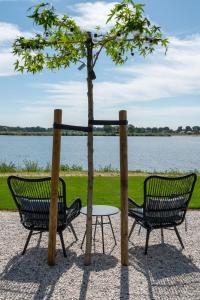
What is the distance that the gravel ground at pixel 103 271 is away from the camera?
154 inches

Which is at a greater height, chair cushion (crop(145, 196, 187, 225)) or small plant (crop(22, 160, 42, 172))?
chair cushion (crop(145, 196, 187, 225))

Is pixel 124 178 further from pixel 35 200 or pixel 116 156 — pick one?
pixel 116 156

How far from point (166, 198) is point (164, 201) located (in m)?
0.10

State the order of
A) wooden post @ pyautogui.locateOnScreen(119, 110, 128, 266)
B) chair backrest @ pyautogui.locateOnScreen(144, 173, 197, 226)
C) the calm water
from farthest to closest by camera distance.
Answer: the calm water < chair backrest @ pyautogui.locateOnScreen(144, 173, 197, 226) < wooden post @ pyautogui.locateOnScreen(119, 110, 128, 266)

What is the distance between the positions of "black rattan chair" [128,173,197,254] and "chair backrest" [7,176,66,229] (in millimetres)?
1162

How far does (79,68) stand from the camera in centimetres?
471

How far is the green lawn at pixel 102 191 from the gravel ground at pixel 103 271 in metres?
2.44

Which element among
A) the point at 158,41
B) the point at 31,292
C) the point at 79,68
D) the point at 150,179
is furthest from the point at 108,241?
the point at 158,41

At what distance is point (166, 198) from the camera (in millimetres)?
5234

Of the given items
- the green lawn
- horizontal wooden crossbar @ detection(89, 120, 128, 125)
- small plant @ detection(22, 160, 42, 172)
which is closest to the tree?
horizontal wooden crossbar @ detection(89, 120, 128, 125)

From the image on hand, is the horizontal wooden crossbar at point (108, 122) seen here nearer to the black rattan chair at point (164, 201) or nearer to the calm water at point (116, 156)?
the black rattan chair at point (164, 201)

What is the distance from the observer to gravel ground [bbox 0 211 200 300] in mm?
3920

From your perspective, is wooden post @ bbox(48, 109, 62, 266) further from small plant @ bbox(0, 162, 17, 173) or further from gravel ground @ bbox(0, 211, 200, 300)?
small plant @ bbox(0, 162, 17, 173)

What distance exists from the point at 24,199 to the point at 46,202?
32 centimetres
